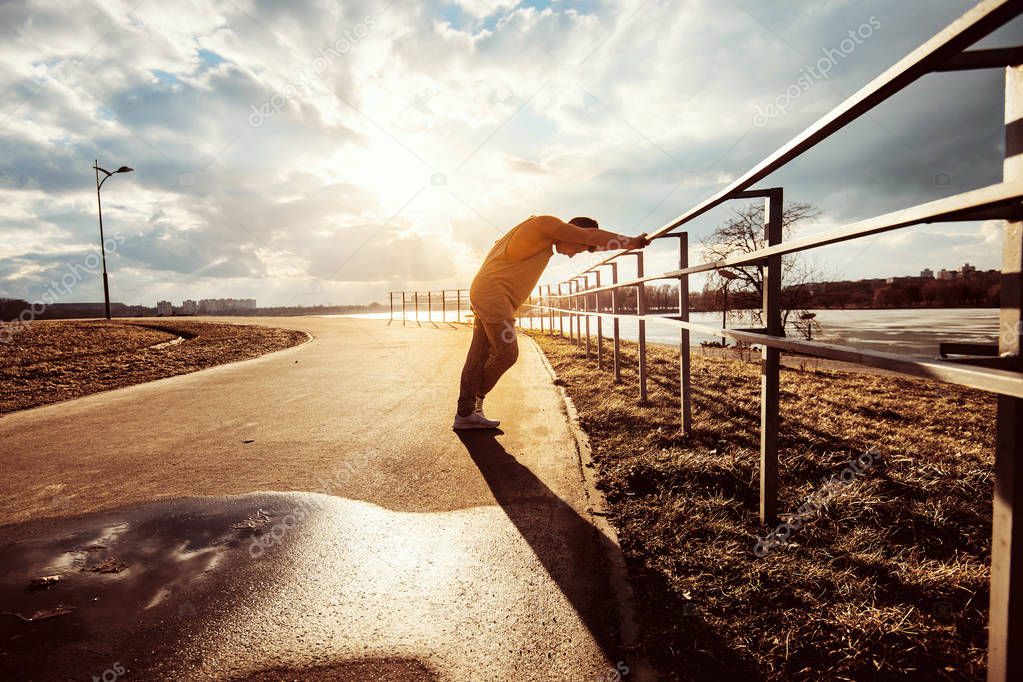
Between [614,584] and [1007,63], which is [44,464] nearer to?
[614,584]

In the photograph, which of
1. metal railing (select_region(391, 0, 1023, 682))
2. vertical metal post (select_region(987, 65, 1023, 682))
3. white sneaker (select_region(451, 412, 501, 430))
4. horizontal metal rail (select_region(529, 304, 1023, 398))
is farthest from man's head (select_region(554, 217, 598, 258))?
vertical metal post (select_region(987, 65, 1023, 682))

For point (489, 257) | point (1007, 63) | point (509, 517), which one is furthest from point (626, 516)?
point (489, 257)

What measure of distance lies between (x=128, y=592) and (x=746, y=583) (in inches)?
91.8

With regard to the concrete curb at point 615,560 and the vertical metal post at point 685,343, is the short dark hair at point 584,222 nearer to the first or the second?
the vertical metal post at point 685,343

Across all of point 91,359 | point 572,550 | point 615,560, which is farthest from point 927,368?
point 91,359

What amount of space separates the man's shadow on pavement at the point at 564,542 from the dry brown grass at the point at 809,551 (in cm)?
12

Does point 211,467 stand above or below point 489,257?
below

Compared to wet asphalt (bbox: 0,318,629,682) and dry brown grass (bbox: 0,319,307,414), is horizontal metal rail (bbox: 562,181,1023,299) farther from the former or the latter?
dry brown grass (bbox: 0,319,307,414)

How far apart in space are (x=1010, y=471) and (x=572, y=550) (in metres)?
1.53

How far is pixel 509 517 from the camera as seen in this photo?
2.58m

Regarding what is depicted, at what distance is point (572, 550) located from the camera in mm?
2209

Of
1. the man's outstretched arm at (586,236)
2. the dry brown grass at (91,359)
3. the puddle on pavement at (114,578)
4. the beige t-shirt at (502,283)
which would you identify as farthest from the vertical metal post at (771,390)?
the dry brown grass at (91,359)

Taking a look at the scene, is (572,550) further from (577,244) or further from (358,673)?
(577,244)

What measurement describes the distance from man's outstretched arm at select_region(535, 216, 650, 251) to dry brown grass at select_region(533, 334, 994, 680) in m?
1.47
